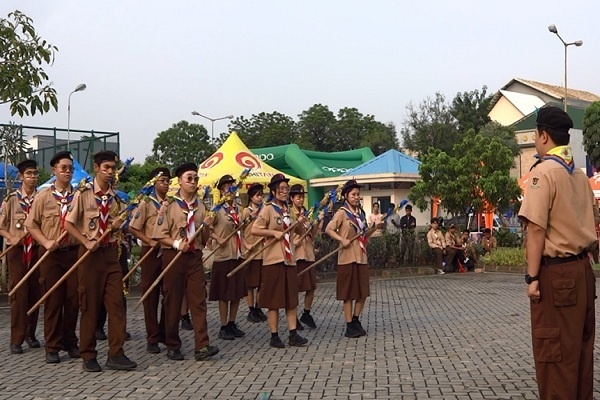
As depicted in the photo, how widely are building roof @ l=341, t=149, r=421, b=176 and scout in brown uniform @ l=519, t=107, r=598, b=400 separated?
1035 inches

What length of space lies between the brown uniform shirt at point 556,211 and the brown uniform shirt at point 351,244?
4.65 metres

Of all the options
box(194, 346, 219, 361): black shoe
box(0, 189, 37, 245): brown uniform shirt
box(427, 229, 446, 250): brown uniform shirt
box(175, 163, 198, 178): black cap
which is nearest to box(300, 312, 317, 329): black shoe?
box(194, 346, 219, 361): black shoe

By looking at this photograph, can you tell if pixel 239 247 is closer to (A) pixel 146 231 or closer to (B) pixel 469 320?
(A) pixel 146 231

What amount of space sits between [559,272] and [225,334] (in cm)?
545

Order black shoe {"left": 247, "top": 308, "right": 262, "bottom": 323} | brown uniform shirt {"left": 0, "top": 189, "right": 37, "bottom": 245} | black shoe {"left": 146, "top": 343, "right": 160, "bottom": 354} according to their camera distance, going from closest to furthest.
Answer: black shoe {"left": 146, "top": 343, "right": 160, "bottom": 354}
brown uniform shirt {"left": 0, "top": 189, "right": 37, "bottom": 245}
black shoe {"left": 247, "top": 308, "right": 262, "bottom": 323}

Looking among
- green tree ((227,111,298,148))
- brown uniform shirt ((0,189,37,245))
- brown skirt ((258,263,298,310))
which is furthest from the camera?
green tree ((227,111,298,148))

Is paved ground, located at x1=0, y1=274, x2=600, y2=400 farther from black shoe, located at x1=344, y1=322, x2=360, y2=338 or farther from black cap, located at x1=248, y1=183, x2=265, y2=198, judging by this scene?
black cap, located at x1=248, y1=183, x2=265, y2=198

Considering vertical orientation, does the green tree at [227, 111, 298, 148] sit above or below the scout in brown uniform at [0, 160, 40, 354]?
above

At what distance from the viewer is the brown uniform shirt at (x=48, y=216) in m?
8.20

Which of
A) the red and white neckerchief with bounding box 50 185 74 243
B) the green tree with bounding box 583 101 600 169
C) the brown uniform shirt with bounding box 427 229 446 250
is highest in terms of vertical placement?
the green tree with bounding box 583 101 600 169

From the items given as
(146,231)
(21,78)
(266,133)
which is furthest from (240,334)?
(266,133)

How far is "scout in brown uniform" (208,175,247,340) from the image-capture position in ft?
31.4

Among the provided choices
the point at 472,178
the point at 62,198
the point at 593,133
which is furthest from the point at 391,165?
the point at 62,198

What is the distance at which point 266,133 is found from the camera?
2640 inches
